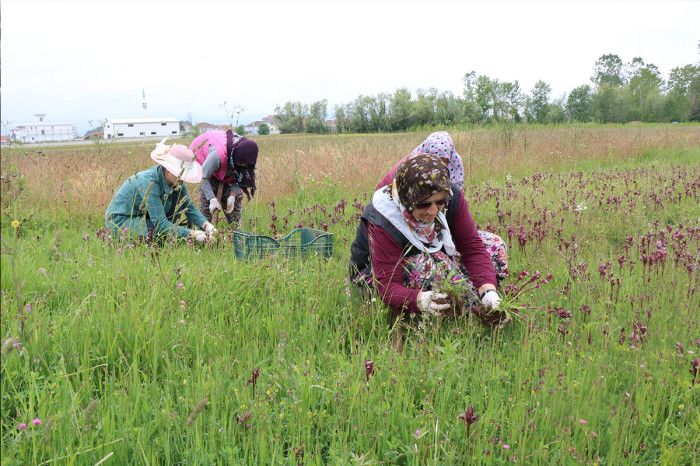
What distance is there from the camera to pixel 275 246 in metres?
4.11

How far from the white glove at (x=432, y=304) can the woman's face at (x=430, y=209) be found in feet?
1.62

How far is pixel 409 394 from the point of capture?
2100 mm

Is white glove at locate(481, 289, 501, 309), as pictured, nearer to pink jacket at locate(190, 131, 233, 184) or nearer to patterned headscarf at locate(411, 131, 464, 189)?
patterned headscarf at locate(411, 131, 464, 189)

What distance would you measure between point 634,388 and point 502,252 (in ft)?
4.99

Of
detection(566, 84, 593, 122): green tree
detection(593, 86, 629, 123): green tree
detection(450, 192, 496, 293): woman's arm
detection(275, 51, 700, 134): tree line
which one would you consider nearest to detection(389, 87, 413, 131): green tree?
detection(275, 51, 700, 134): tree line

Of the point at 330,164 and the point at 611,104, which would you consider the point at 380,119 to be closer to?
the point at 330,164

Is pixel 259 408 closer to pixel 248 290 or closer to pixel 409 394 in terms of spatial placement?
pixel 409 394

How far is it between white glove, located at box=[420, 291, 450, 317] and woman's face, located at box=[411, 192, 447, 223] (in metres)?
0.49

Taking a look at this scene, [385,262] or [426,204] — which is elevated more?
[426,204]

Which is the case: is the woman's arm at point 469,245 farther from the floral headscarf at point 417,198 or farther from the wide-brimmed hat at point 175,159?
the wide-brimmed hat at point 175,159

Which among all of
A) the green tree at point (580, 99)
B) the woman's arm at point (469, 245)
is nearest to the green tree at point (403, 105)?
the woman's arm at point (469, 245)

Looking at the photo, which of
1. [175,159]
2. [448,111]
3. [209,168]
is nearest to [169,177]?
[175,159]

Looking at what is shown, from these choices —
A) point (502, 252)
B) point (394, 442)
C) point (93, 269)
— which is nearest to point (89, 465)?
point (394, 442)

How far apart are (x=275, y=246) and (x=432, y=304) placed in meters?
1.88
